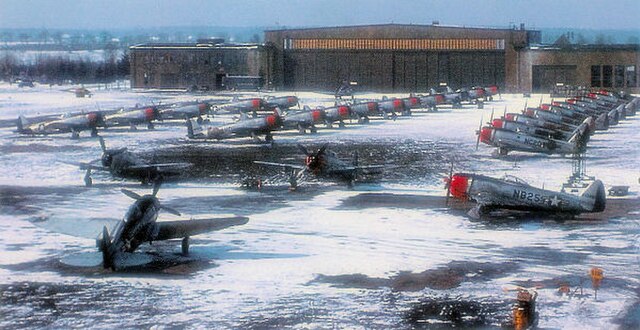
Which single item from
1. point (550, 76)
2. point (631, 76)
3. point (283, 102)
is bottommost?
point (283, 102)

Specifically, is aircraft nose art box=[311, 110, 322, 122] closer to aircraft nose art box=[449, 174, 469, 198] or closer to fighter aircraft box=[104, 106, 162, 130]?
fighter aircraft box=[104, 106, 162, 130]

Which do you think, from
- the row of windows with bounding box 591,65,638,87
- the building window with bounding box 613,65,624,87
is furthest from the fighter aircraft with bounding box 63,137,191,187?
the building window with bounding box 613,65,624,87

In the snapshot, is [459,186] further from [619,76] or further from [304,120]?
[619,76]

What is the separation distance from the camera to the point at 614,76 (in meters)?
125

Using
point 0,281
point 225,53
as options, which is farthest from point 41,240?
point 225,53

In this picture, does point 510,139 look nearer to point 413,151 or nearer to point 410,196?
point 413,151

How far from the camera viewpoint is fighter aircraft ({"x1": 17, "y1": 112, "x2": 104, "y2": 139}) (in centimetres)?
7394

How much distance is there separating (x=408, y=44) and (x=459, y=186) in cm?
9775

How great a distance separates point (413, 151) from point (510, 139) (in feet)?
22.2

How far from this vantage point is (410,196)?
44.1 m

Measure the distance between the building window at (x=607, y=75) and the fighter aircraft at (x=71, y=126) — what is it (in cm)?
7588

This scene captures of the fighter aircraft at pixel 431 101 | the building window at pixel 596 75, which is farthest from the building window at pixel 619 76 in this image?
the fighter aircraft at pixel 431 101

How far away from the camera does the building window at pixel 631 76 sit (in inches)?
4857

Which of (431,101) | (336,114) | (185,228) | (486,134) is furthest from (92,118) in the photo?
(185,228)
